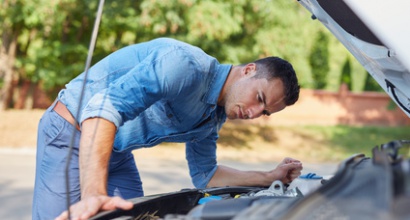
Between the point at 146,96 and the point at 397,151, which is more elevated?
the point at 146,96

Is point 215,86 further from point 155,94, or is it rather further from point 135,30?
point 135,30

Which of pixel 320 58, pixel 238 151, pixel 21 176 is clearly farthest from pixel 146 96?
pixel 320 58

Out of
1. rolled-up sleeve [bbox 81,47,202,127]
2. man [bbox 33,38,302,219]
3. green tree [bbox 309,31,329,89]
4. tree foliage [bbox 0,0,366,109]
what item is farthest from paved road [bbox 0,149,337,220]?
green tree [bbox 309,31,329,89]

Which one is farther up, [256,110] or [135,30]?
[135,30]

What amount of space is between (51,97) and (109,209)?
15.8m

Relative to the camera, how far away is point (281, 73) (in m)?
2.21

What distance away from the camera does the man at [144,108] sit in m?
1.91

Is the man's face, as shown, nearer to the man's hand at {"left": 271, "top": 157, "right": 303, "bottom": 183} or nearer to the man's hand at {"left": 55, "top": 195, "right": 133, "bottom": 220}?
the man's hand at {"left": 271, "top": 157, "right": 303, "bottom": 183}

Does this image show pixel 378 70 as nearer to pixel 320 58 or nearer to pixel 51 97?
pixel 51 97

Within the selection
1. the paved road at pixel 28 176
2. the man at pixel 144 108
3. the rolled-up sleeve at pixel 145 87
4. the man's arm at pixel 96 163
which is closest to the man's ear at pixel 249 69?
the man at pixel 144 108

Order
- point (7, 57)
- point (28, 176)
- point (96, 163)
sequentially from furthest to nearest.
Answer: point (7, 57) < point (28, 176) < point (96, 163)

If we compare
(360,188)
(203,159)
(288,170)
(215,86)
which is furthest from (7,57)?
(360,188)

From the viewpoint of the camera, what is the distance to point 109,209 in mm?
1683

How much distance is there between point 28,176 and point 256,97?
761 cm
